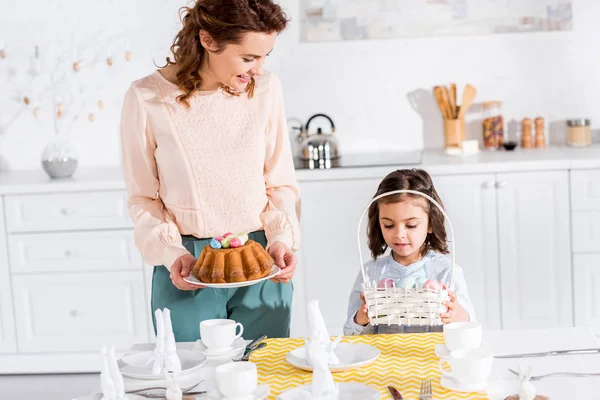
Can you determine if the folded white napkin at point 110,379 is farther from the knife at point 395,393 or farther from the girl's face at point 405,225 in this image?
the girl's face at point 405,225

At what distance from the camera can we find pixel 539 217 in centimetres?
348

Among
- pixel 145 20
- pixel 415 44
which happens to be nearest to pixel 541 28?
pixel 415 44

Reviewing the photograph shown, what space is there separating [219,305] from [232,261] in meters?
0.18

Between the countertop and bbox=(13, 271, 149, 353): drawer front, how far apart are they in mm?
374

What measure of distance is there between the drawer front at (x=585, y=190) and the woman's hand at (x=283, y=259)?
1713mm

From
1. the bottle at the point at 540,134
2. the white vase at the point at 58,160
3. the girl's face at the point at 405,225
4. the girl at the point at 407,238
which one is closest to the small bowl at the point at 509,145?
the bottle at the point at 540,134

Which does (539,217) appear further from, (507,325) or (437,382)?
(437,382)

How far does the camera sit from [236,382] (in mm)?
1512

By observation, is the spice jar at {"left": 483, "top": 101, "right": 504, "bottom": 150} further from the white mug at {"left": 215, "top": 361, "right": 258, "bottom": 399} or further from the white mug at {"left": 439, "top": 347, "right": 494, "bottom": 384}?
the white mug at {"left": 215, "top": 361, "right": 258, "bottom": 399}

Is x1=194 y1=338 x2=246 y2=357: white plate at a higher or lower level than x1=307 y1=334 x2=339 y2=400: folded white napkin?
lower

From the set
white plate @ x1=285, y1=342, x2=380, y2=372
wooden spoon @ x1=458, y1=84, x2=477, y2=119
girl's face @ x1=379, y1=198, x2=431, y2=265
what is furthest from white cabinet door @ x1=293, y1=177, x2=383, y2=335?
white plate @ x1=285, y1=342, x2=380, y2=372

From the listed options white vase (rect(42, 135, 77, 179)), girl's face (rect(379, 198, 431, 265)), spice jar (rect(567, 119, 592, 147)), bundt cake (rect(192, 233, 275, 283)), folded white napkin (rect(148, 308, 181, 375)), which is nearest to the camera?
folded white napkin (rect(148, 308, 181, 375))

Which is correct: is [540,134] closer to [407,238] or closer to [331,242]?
[331,242]

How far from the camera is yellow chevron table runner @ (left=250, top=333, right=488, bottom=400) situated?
1.61 meters
